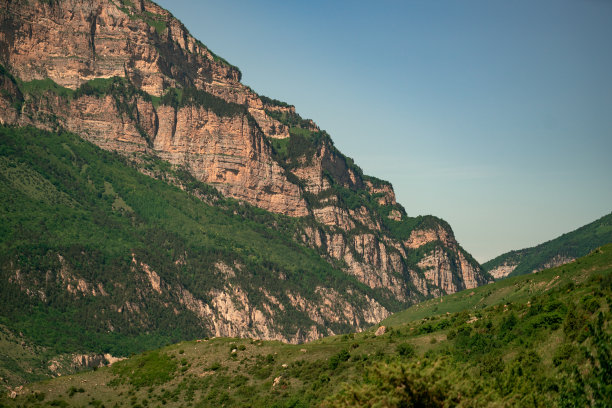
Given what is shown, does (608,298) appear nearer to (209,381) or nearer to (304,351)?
(304,351)

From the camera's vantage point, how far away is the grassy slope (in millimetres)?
68125

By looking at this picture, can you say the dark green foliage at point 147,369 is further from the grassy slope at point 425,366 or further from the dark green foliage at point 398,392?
the dark green foliage at point 398,392

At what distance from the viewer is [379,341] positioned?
12344 centimetres

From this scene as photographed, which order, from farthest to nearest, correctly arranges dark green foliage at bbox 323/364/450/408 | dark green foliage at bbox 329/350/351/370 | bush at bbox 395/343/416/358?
1. dark green foliage at bbox 329/350/351/370
2. bush at bbox 395/343/416/358
3. dark green foliage at bbox 323/364/450/408

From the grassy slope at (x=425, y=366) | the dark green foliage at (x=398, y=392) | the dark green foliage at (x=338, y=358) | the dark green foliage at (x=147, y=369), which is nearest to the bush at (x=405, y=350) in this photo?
the grassy slope at (x=425, y=366)

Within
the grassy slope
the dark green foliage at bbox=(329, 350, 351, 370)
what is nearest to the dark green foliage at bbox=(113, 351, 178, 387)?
the grassy slope

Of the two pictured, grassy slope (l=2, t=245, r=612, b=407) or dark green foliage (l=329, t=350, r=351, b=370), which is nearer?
grassy slope (l=2, t=245, r=612, b=407)

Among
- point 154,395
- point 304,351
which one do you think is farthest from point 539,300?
point 154,395

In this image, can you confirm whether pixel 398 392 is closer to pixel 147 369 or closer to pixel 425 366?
pixel 425 366

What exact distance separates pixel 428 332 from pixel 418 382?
62.8 m

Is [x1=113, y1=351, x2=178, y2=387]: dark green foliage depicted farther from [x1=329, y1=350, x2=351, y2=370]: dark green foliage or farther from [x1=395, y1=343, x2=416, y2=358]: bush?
[x1=395, y1=343, x2=416, y2=358]: bush


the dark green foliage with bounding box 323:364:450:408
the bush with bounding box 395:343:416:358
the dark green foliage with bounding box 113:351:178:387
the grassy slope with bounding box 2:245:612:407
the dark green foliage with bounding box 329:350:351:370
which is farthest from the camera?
the dark green foliage with bounding box 113:351:178:387

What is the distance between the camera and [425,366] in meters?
70.1

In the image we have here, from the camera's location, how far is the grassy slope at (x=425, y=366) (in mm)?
68125
